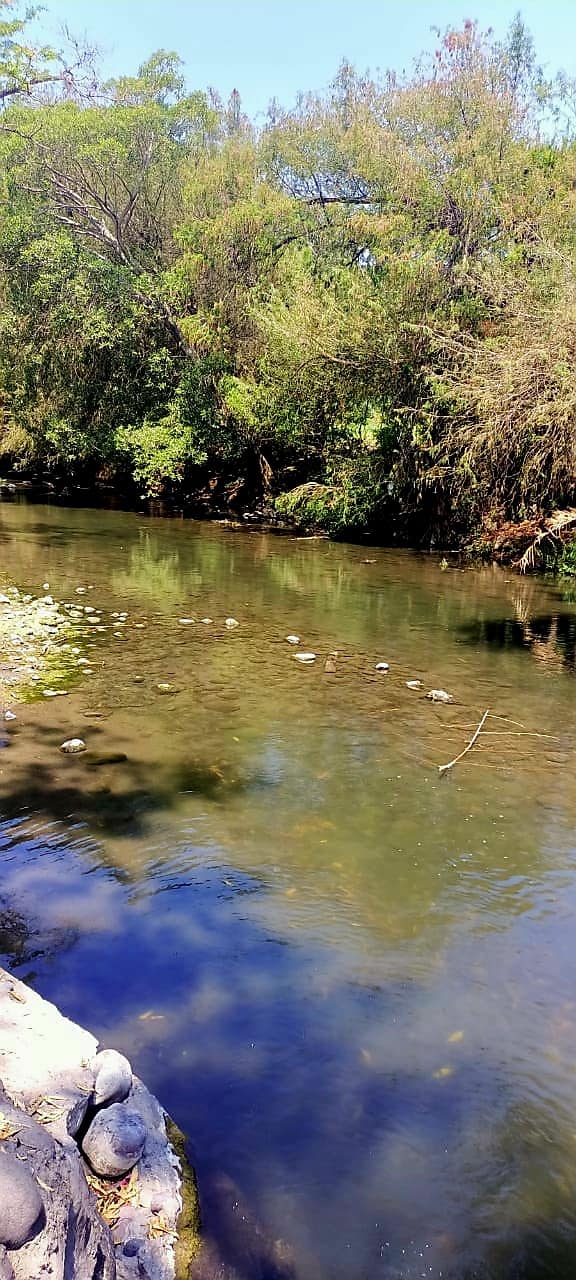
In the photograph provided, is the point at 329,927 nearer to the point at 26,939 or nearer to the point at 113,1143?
the point at 26,939

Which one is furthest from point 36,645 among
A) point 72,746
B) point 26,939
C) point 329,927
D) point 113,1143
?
point 113,1143

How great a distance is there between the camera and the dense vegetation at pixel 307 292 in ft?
53.1

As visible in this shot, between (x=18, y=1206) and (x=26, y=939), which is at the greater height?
(x=18, y=1206)

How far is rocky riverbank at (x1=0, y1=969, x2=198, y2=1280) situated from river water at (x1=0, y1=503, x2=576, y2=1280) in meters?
0.20

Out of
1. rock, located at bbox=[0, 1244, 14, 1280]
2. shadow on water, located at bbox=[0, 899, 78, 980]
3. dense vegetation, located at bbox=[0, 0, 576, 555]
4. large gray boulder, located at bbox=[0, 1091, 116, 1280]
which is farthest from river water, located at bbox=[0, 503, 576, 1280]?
dense vegetation, located at bbox=[0, 0, 576, 555]

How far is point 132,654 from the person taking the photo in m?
9.09

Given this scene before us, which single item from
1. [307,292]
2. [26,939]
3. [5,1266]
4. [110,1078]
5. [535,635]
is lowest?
[26,939]

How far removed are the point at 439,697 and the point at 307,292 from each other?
46.1ft

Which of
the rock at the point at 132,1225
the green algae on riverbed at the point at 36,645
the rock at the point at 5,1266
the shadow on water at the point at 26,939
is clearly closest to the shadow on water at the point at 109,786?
the shadow on water at the point at 26,939

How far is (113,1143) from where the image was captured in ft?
8.43

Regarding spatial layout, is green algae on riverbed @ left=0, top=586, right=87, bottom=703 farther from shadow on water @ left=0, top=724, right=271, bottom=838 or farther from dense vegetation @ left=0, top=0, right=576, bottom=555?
dense vegetation @ left=0, top=0, right=576, bottom=555

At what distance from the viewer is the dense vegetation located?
1617 centimetres

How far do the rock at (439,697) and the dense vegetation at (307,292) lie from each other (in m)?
6.71

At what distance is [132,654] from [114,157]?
760 inches
